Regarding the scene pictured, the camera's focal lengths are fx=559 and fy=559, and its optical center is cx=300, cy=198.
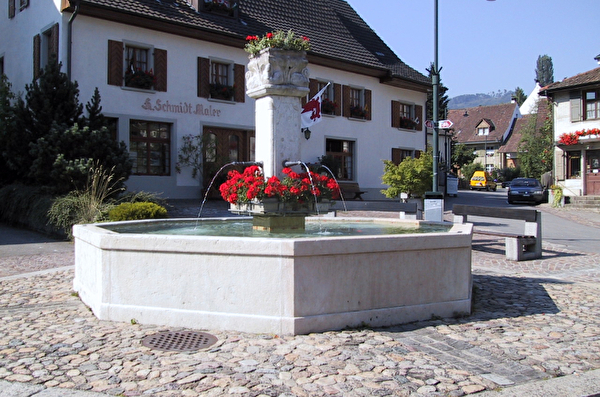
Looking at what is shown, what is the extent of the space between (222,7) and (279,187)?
17.9 metres

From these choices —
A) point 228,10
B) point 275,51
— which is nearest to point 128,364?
point 275,51

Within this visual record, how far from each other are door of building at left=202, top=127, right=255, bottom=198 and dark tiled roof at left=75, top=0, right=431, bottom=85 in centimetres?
366

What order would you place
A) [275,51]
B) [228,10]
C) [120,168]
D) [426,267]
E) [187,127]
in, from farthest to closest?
[228,10]
[187,127]
[120,168]
[275,51]
[426,267]

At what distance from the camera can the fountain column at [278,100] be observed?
7.26m

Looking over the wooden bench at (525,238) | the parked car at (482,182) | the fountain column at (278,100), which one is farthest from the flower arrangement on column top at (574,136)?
the fountain column at (278,100)

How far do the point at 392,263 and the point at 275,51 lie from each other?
3.29 m

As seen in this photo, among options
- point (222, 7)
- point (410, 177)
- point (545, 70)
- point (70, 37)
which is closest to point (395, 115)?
point (222, 7)

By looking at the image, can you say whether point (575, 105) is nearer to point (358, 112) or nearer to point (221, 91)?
point (358, 112)

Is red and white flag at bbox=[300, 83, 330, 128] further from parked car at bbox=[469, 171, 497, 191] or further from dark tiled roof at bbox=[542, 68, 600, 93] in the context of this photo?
parked car at bbox=[469, 171, 497, 191]

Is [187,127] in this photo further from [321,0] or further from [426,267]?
[426,267]

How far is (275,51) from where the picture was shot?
726 centimetres

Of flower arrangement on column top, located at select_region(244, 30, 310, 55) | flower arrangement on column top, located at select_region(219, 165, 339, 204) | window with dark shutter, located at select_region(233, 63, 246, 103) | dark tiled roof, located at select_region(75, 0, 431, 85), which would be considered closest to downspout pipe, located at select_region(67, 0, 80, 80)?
dark tiled roof, located at select_region(75, 0, 431, 85)

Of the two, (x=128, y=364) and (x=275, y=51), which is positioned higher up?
(x=275, y=51)

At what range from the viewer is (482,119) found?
7406 cm
